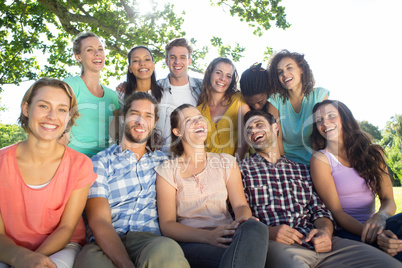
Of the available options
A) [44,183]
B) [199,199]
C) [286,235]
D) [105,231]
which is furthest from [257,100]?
[44,183]

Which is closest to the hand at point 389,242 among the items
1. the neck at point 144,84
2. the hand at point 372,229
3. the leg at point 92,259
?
the hand at point 372,229

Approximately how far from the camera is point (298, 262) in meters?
2.41

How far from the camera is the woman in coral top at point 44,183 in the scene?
2383 millimetres

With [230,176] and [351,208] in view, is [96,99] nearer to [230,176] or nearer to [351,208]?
[230,176]

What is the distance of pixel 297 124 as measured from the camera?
404 centimetres

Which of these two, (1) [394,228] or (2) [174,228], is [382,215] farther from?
(2) [174,228]

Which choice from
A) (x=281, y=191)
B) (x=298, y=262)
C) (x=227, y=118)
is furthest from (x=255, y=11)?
(x=298, y=262)

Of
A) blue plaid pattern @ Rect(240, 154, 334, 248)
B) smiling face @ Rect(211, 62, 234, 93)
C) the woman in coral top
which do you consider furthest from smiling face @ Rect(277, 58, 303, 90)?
the woman in coral top

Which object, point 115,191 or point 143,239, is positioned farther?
point 115,191

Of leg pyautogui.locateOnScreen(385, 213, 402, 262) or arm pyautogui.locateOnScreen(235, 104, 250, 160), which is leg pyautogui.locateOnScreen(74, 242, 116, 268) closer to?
arm pyautogui.locateOnScreen(235, 104, 250, 160)

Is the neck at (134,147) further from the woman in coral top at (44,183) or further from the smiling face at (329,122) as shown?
the smiling face at (329,122)

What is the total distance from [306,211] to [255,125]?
1.08 metres

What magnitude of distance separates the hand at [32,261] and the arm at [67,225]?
6.3 inches

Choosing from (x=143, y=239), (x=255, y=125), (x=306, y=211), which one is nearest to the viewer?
(x=143, y=239)
